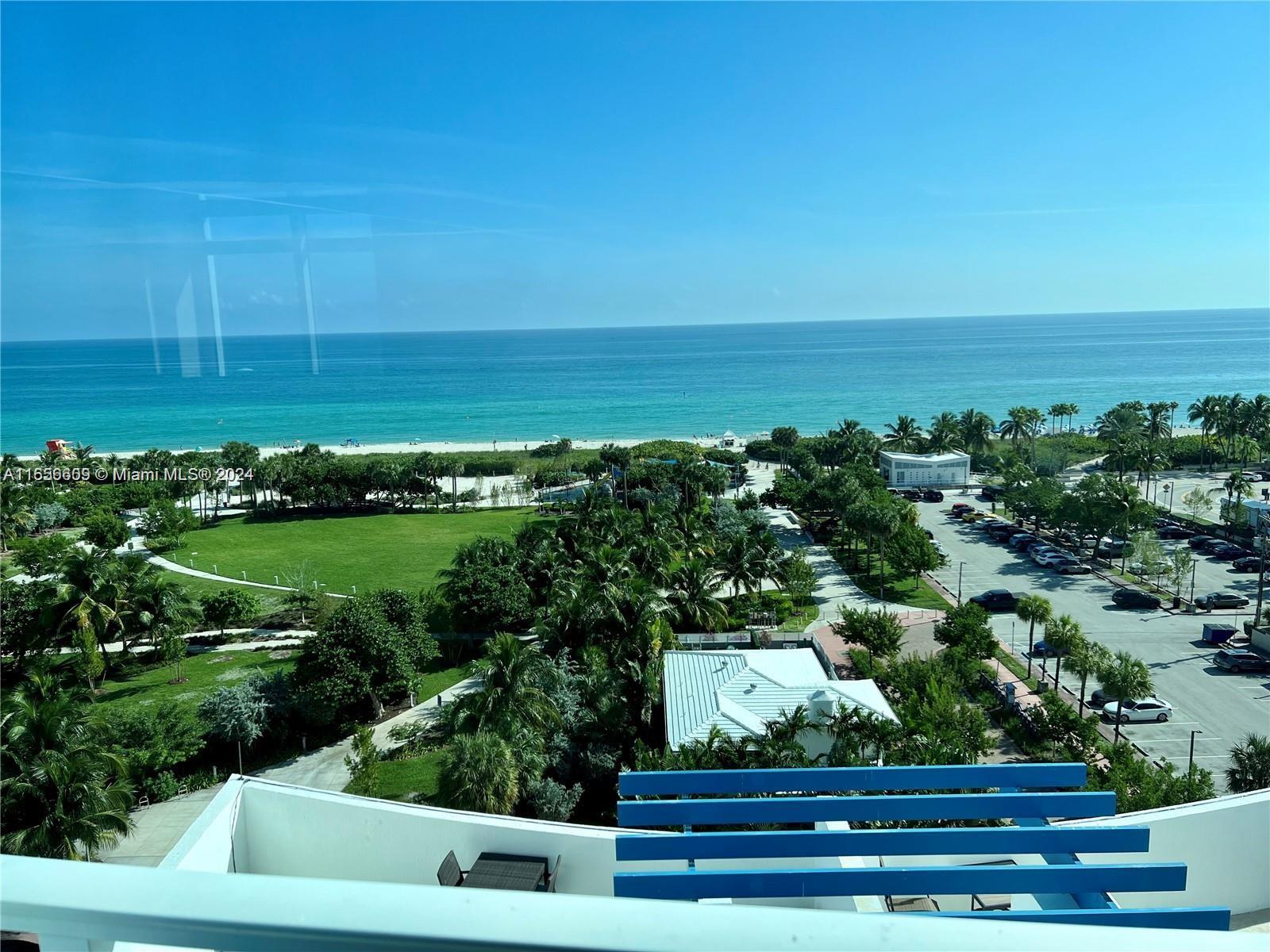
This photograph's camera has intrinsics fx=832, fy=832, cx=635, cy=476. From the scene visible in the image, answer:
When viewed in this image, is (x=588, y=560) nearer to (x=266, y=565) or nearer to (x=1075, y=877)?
(x=266, y=565)

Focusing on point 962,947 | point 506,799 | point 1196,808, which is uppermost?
point 962,947

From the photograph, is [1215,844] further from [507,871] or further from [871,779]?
[507,871]

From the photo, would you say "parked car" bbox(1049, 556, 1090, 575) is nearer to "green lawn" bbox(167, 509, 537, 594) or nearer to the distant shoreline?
"green lawn" bbox(167, 509, 537, 594)

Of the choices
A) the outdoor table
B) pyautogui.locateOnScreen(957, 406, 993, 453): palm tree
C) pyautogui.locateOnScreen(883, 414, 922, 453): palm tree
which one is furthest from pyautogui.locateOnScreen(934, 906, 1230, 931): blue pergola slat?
pyautogui.locateOnScreen(957, 406, 993, 453): palm tree

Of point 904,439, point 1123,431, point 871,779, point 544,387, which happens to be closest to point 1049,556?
point 904,439

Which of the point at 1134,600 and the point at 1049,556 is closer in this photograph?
the point at 1134,600

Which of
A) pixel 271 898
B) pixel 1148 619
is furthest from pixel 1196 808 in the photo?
pixel 1148 619
